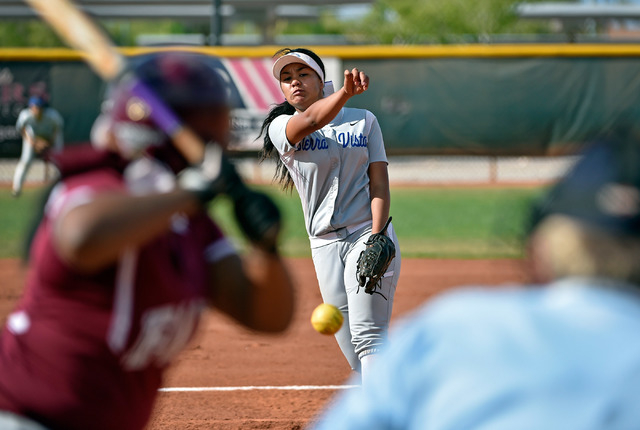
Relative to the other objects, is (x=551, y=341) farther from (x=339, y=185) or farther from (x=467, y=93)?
(x=467, y=93)

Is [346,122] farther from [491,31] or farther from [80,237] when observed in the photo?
[491,31]

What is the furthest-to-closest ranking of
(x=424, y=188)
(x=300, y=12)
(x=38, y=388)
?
(x=300, y=12)
(x=424, y=188)
(x=38, y=388)

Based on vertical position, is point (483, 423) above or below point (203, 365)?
above

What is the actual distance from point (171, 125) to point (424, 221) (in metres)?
13.6

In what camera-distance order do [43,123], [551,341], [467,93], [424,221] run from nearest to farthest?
1. [551,341]
2. [43,123]
3. [424,221]
4. [467,93]

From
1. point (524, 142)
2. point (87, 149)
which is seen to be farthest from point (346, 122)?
point (524, 142)

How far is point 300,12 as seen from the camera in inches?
1695

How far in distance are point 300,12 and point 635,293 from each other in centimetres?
4307

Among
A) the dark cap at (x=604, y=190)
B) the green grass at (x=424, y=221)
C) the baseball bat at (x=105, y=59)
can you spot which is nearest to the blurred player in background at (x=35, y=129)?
the green grass at (x=424, y=221)

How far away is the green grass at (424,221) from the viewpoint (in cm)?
1249

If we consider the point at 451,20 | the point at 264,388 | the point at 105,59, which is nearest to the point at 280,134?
the point at 105,59

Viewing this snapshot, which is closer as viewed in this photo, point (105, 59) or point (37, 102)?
point (105, 59)

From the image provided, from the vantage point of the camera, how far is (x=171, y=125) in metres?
2.04

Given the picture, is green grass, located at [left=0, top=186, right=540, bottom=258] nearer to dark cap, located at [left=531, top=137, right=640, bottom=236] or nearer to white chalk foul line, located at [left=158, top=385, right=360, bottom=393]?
white chalk foul line, located at [left=158, top=385, right=360, bottom=393]
